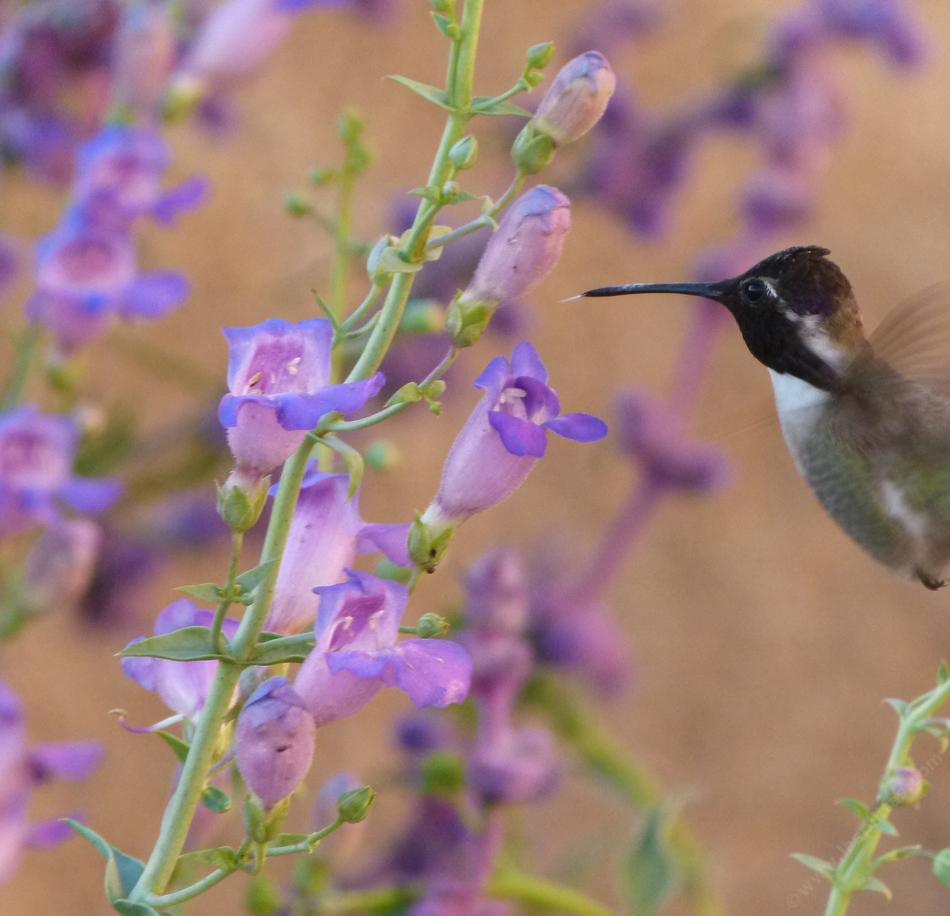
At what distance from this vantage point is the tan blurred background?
1337 millimetres

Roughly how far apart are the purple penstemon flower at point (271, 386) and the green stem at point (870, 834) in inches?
6.6

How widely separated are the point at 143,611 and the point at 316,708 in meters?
0.55

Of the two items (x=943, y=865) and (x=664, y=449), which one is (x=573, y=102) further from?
(x=664, y=449)

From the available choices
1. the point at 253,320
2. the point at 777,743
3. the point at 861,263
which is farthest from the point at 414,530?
the point at 861,263

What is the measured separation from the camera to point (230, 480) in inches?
13.5

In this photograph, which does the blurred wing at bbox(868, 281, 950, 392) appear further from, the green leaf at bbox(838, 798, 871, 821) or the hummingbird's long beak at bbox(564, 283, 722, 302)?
the green leaf at bbox(838, 798, 871, 821)

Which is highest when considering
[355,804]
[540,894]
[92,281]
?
[92,281]

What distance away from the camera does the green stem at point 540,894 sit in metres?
0.58

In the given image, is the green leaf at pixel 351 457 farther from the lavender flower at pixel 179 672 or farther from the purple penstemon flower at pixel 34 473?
the purple penstemon flower at pixel 34 473

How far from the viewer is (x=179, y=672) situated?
0.37 meters

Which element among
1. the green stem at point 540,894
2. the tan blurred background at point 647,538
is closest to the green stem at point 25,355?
the green stem at point 540,894

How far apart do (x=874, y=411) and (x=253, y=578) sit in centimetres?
27

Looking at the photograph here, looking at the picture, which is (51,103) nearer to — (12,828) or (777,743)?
(12,828)

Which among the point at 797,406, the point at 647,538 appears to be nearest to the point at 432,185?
the point at 797,406
